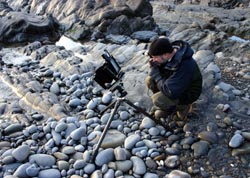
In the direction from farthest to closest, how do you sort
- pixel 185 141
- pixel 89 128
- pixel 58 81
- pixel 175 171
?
pixel 58 81 → pixel 89 128 → pixel 185 141 → pixel 175 171

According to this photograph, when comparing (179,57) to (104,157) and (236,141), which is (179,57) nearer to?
(236,141)

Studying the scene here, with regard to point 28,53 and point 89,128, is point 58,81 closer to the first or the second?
point 89,128

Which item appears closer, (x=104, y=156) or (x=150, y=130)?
(x=104, y=156)

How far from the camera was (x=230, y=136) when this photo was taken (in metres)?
5.43

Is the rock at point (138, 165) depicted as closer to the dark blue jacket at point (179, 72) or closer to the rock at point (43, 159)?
the dark blue jacket at point (179, 72)

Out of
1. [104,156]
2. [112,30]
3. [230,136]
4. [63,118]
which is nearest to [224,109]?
[230,136]

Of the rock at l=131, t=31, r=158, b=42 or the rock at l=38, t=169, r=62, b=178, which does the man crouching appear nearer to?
the rock at l=38, t=169, r=62, b=178

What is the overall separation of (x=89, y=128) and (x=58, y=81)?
254 centimetres

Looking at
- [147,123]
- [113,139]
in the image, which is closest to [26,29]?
[147,123]

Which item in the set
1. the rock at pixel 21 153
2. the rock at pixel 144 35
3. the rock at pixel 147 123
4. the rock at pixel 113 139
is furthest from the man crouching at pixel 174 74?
the rock at pixel 144 35

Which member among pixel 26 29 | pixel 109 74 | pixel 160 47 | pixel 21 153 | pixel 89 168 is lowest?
pixel 26 29

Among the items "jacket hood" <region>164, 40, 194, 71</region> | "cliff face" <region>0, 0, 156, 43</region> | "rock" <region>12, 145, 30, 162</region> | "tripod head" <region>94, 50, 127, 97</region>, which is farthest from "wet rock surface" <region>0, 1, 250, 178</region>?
"cliff face" <region>0, 0, 156, 43</region>

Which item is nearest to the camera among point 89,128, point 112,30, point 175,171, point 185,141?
point 175,171

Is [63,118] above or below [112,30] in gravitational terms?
above
